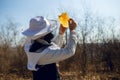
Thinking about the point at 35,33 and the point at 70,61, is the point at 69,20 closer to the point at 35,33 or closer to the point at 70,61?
the point at 35,33

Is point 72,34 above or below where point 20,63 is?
above

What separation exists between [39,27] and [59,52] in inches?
12.1

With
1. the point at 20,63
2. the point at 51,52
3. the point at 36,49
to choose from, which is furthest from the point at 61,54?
the point at 20,63

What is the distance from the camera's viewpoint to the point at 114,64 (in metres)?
24.0

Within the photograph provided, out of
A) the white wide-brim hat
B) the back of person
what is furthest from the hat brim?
A: the back of person

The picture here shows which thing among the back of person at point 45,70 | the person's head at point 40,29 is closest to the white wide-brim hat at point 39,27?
the person's head at point 40,29

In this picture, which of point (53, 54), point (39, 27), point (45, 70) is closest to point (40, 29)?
point (39, 27)

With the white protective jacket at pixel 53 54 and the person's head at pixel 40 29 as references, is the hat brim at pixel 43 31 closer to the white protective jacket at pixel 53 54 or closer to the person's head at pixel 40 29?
the person's head at pixel 40 29

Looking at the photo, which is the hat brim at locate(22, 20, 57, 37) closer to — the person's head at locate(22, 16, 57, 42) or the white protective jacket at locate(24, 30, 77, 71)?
the person's head at locate(22, 16, 57, 42)

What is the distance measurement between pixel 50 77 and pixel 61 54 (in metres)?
0.26

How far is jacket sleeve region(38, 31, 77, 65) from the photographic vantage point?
105 inches

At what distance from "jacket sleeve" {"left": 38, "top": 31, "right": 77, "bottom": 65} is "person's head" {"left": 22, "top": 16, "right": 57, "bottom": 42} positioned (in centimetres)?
13

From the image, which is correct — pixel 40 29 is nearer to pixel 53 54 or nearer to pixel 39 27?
pixel 39 27

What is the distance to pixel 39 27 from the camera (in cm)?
279
